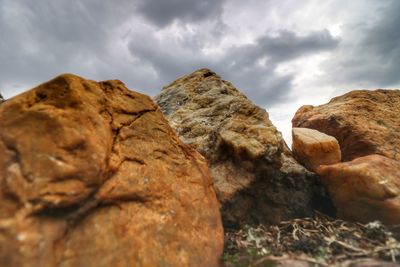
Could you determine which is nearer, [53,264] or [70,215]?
[53,264]

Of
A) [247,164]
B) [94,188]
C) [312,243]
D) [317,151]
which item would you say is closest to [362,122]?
[317,151]

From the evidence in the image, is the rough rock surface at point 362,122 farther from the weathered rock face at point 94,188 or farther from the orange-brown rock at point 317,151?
the weathered rock face at point 94,188

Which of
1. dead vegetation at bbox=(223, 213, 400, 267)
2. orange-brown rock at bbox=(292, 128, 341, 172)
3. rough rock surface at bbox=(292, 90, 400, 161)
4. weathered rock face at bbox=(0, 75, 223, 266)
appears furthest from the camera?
rough rock surface at bbox=(292, 90, 400, 161)

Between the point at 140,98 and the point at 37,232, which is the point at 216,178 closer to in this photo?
the point at 140,98

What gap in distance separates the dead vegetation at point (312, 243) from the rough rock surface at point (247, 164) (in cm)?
37

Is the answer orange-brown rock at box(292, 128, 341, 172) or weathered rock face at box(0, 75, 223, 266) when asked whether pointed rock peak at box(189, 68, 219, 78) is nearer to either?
orange-brown rock at box(292, 128, 341, 172)

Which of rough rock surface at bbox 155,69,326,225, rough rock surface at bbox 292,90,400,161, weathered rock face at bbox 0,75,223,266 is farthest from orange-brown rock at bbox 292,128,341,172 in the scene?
weathered rock face at bbox 0,75,223,266

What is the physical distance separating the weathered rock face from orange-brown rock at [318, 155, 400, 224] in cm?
263

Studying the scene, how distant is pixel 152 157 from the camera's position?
14.4 ft

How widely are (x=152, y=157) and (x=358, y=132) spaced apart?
555 cm

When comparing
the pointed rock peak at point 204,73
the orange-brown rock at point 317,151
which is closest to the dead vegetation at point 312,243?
the orange-brown rock at point 317,151

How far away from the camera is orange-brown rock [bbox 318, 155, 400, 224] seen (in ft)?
16.5

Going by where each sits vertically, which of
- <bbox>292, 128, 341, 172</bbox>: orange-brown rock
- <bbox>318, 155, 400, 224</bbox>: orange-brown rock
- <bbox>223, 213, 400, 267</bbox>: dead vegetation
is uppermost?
<bbox>292, 128, 341, 172</bbox>: orange-brown rock

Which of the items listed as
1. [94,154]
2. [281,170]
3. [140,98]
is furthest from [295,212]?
[94,154]
